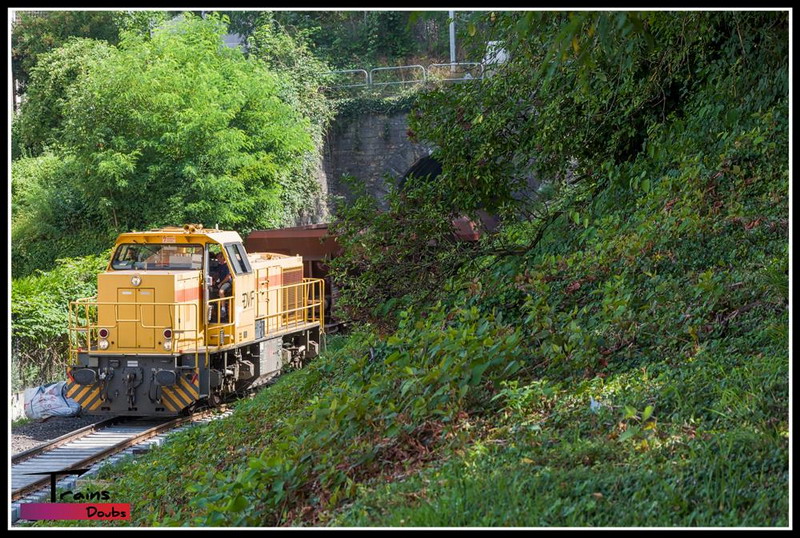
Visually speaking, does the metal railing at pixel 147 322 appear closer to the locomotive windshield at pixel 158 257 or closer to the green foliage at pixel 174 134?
the locomotive windshield at pixel 158 257

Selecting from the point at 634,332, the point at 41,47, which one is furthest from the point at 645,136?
the point at 41,47

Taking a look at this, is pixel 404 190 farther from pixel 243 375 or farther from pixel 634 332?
pixel 243 375

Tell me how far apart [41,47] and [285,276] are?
17297 millimetres

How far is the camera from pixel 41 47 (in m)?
30.0

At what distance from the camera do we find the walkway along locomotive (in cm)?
1431

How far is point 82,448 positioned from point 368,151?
57.0 ft

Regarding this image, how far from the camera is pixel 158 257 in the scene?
588 inches

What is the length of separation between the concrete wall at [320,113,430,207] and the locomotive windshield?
13.3 metres

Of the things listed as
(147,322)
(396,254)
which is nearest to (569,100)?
(396,254)

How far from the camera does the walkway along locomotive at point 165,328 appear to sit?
47.0 feet

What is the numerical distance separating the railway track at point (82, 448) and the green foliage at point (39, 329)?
384cm

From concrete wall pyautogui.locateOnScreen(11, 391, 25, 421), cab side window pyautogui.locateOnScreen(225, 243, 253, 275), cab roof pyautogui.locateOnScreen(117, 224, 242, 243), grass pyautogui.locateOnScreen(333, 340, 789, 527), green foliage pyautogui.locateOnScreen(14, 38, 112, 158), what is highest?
green foliage pyautogui.locateOnScreen(14, 38, 112, 158)

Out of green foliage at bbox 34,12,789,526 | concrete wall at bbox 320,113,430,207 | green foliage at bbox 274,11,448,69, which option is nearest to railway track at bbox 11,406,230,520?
green foliage at bbox 34,12,789,526
